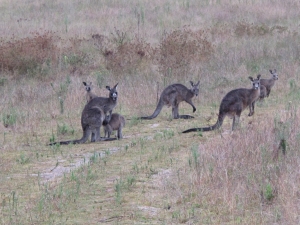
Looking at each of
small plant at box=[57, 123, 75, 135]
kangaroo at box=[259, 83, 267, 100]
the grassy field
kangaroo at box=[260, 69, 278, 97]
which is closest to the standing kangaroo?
kangaroo at box=[259, 83, 267, 100]

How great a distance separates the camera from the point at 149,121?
13.6m

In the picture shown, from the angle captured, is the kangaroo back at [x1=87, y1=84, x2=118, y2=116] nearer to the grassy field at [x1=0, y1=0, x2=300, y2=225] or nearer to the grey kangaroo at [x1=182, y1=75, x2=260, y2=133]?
the grassy field at [x1=0, y1=0, x2=300, y2=225]

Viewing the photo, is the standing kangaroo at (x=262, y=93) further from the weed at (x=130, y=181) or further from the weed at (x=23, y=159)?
the weed at (x=130, y=181)

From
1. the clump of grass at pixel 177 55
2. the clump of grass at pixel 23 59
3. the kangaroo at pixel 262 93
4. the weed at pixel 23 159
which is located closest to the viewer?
the weed at pixel 23 159

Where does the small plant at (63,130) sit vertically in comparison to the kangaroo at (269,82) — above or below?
below

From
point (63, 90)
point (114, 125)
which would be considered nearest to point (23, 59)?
point (63, 90)

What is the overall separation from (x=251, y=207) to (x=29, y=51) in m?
13.9

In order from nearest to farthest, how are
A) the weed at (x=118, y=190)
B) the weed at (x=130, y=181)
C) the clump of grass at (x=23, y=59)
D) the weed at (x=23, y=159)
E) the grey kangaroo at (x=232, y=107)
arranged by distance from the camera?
the weed at (x=118, y=190) < the weed at (x=130, y=181) < the weed at (x=23, y=159) < the grey kangaroo at (x=232, y=107) < the clump of grass at (x=23, y=59)

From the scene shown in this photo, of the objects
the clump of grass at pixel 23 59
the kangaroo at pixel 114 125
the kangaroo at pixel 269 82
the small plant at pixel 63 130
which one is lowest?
the small plant at pixel 63 130

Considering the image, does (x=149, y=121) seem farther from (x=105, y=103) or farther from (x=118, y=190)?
(x=118, y=190)

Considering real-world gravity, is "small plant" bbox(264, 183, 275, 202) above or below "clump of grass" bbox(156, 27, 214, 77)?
below

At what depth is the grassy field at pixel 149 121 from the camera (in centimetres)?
704

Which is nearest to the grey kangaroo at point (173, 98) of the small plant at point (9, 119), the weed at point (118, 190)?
the small plant at point (9, 119)

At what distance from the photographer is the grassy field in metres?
7.04
